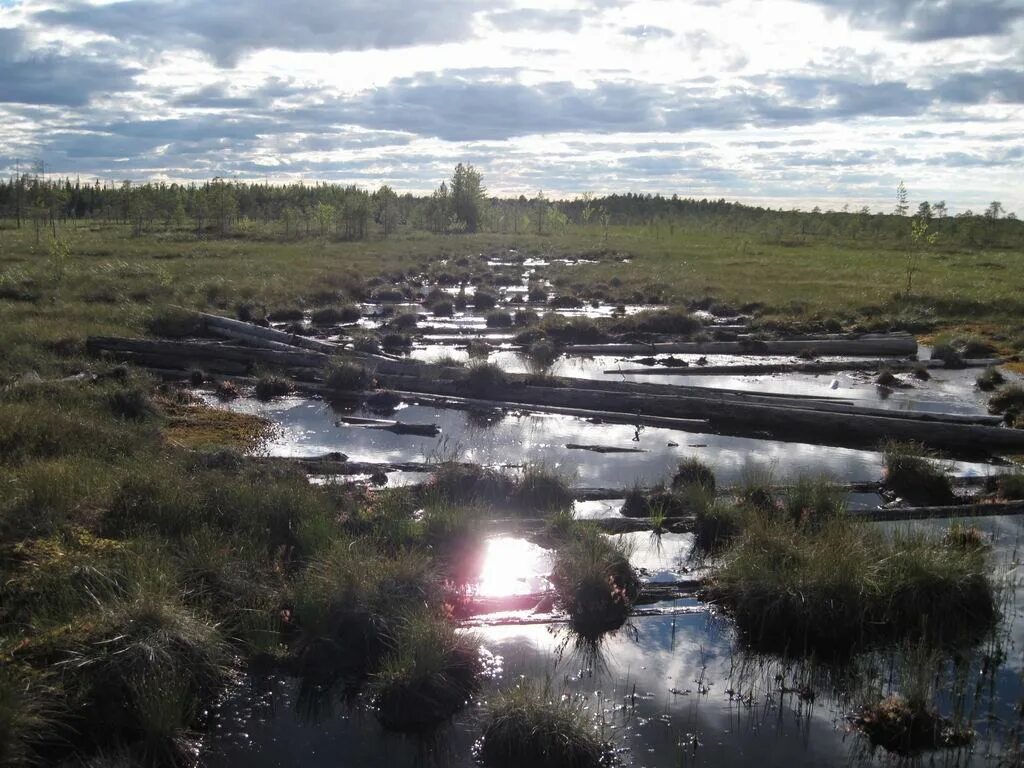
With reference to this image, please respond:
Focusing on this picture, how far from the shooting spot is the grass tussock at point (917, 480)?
1223cm

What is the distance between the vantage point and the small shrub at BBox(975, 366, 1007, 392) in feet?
67.0

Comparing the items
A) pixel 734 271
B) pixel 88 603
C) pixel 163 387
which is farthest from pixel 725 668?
pixel 734 271

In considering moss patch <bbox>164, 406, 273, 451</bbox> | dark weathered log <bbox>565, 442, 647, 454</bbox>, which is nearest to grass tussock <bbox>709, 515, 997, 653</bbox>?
dark weathered log <bbox>565, 442, 647, 454</bbox>

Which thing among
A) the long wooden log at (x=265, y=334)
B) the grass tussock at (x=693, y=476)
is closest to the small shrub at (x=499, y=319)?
the long wooden log at (x=265, y=334)

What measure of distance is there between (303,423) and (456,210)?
9968cm

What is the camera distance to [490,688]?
286 inches

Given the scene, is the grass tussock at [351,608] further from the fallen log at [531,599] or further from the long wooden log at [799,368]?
the long wooden log at [799,368]

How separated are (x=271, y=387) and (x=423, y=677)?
12.6 meters

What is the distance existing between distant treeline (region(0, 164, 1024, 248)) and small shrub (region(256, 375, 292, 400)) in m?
60.7

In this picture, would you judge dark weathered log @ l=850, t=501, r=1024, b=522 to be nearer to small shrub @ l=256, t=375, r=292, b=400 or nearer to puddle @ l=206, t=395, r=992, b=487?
Answer: puddle @ l=206, t=395, r=992, b=487

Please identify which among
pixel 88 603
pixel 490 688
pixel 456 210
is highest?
A: pixel 456 210

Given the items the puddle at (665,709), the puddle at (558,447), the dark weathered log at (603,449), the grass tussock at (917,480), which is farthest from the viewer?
the dark weathered log at (603,449)

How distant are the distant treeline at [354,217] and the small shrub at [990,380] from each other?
57.1 m

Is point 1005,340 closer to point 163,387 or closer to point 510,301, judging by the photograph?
point 510,301
